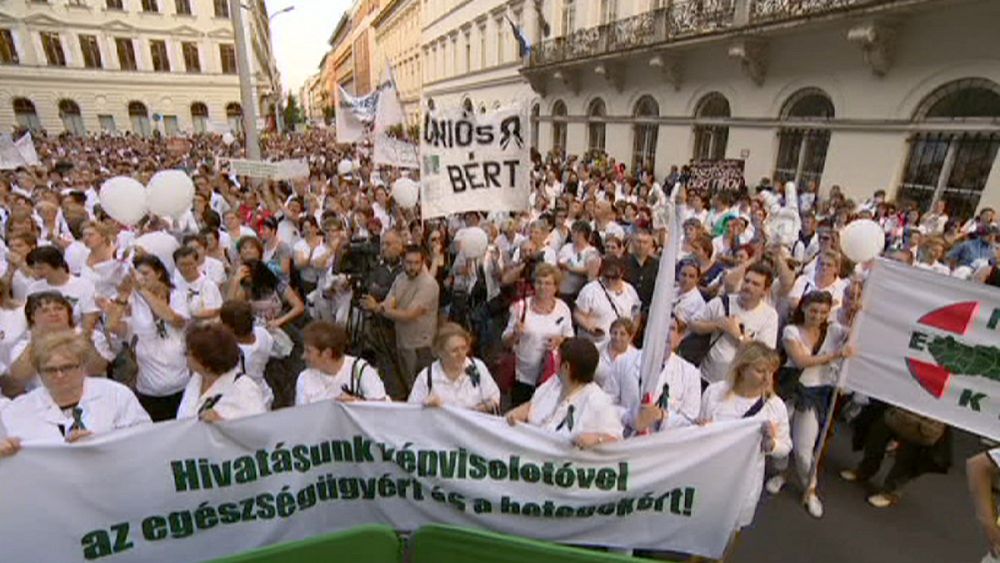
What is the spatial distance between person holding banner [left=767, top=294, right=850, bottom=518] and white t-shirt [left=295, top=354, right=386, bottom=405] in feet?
9.66

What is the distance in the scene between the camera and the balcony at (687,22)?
37.8 feet

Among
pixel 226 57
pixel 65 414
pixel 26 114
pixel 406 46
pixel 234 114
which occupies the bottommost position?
pixel 65 414

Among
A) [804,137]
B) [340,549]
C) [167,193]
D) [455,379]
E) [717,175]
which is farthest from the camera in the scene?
[804,137]

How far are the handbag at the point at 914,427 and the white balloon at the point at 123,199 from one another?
689 centimetres

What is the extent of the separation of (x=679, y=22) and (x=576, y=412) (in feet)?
53.4

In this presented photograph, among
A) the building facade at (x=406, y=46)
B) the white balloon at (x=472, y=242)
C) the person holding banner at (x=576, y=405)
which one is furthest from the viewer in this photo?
the building facade at (x=406, y=46)

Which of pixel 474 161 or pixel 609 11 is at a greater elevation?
pixel 609 11

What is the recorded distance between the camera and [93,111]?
4203cm

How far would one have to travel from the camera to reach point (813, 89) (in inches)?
512

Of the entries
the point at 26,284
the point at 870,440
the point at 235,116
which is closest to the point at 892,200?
the point at 870,440

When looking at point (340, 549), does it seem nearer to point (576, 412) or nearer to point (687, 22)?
point (576, 412)

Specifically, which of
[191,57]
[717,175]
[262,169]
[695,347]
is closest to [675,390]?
[695,347]

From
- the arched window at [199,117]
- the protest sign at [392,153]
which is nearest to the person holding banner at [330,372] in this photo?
the protest sign at [392,153]

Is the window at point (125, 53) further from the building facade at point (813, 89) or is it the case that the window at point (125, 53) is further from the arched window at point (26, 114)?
the building facade at point (813, 89)
